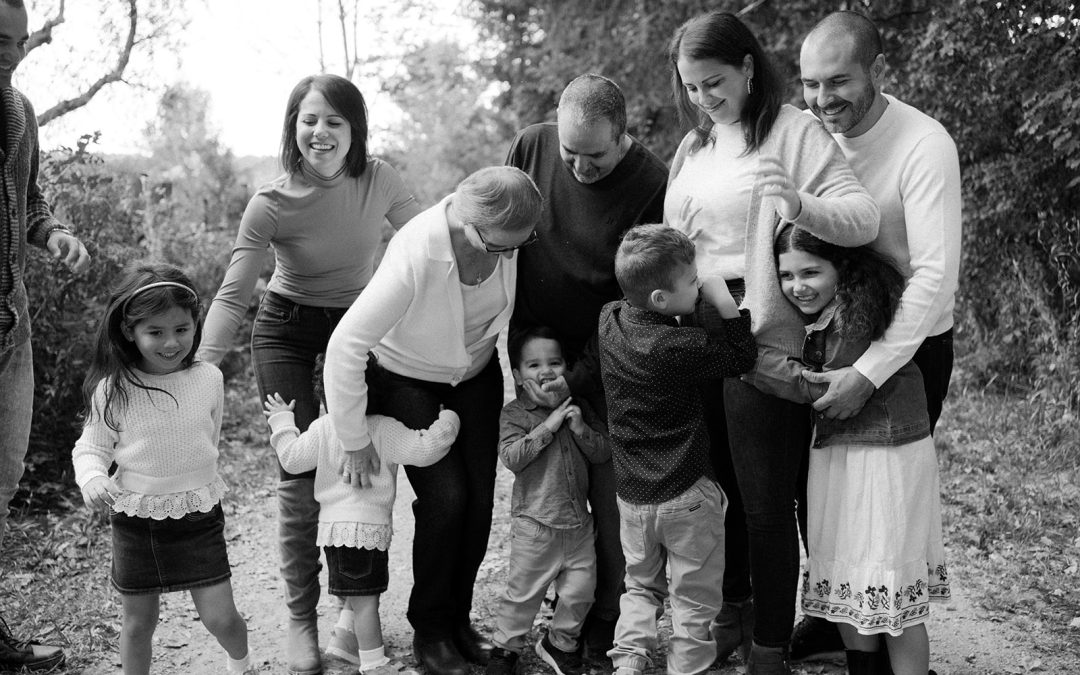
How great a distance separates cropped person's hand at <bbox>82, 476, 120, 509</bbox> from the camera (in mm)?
2783

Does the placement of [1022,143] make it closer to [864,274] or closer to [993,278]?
[993,278]

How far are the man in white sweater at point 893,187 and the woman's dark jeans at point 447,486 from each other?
1113 mm

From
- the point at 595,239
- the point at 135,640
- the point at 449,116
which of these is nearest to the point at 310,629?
the point at 135,640

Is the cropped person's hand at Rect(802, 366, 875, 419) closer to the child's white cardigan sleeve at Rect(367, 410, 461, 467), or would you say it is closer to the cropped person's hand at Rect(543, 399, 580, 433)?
the cropped person's hand at Rect(543, 399, 580, 433)

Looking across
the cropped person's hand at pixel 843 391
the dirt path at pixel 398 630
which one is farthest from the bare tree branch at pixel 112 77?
the cropped person's hand at pixel 843 391

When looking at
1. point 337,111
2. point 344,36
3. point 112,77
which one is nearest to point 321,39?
point 344,36

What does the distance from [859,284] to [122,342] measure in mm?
2166

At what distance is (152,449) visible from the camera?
2.99 m

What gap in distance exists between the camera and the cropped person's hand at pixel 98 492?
278cm

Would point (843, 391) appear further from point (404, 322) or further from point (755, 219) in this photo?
point (404, 322)

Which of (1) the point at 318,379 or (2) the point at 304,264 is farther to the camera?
(2) the point at 304,264

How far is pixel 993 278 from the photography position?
720 cm

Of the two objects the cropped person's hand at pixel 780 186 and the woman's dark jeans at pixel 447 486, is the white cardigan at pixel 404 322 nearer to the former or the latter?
the woman's dark jeans at pixel 447 486

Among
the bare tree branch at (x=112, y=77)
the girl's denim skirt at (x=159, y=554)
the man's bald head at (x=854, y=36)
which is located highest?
the bare tree branch at (x=112, y=77)
